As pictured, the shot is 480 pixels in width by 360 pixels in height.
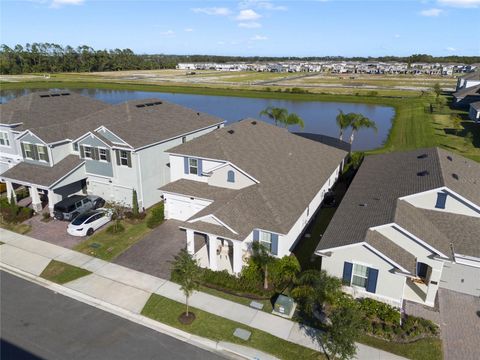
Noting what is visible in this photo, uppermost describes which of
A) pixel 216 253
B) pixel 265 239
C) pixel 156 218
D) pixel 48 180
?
pixel 48 180

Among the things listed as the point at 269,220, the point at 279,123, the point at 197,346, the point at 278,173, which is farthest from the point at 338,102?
the point at 197,346

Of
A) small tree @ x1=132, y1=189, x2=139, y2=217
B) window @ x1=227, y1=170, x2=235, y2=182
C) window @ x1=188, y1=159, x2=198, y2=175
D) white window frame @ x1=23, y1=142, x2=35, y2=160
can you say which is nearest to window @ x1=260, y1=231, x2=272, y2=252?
window @ x1=227, y1=170, x2=235, y2=182

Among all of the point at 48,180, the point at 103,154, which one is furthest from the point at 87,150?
the point at 48,180

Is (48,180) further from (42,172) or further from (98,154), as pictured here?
(98,154)

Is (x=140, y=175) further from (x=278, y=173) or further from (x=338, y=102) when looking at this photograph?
(x=338, y=102)

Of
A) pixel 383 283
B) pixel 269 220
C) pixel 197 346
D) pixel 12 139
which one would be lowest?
pixel 197 346

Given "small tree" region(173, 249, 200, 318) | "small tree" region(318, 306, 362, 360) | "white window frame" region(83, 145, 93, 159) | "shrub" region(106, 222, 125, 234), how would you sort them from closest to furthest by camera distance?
"small tree" region(318, 306, 362, 360), "small tree" region(173, 249, 200, 318), "shrub" region(106, 222, 125, 234), "white window frame" region(83, 145, 93, 159)

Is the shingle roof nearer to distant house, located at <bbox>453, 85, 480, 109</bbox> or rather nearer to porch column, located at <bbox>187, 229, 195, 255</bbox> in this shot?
porch column, located at <bbox>187, 229, 195, 255</bbox>
